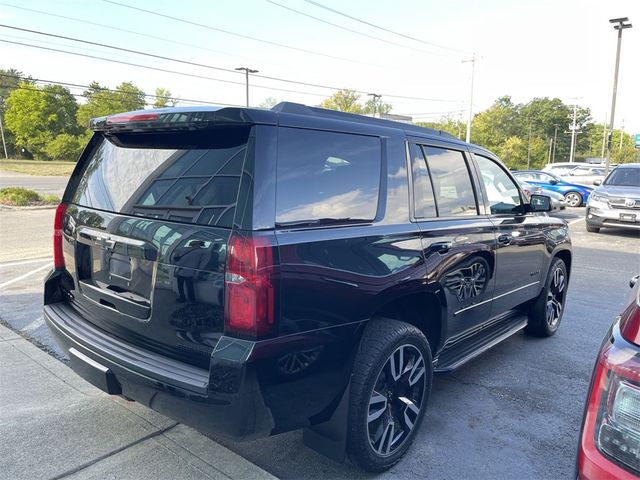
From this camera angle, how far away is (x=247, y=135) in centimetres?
215

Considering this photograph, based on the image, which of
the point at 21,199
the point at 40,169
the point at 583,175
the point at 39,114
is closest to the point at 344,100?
the point at 40,169

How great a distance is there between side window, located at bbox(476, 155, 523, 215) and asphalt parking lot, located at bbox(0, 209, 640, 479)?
1404mm

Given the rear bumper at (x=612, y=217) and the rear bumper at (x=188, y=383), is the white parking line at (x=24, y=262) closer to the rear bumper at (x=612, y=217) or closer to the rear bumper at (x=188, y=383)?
the rear bumper at (x=188, y=383)

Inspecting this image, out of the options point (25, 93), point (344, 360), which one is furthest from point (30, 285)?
point (25, 93)

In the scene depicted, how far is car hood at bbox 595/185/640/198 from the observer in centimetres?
1172

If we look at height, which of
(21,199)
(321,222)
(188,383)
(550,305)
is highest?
(321,222)

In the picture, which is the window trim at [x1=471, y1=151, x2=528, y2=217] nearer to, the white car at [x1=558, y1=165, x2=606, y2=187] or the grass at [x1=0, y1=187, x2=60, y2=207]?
the grass at [x1=0, y1=187, x2=60, y2=207]

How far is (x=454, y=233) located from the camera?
3182mm

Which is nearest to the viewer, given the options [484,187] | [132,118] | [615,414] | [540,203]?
[615,414]

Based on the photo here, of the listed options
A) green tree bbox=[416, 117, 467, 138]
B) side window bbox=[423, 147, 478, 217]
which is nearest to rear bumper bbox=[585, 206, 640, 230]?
side window bbox=[423, 147, 478, 217]

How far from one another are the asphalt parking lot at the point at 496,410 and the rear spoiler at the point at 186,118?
188 cm

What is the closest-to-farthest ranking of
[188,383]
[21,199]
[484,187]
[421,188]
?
[188,383] < [421,188] < [484,187] < [21,199]

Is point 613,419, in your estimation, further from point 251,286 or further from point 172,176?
point 172,176

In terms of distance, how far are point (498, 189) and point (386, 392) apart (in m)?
2.34
